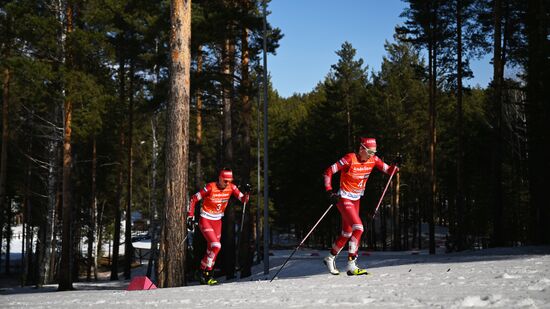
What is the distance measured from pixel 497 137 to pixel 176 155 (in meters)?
14.7

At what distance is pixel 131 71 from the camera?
26.4 m

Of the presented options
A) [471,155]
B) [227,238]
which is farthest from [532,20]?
[471,155]

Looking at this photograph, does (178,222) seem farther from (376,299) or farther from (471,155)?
(471,155)

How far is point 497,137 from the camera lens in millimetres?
19688

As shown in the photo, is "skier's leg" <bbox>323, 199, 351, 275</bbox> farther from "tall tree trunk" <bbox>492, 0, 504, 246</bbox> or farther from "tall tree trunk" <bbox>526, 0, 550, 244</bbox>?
"tall tree trunk" <bbox>492, 0, 504, 246</bbox>

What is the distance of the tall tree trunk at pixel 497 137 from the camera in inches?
754

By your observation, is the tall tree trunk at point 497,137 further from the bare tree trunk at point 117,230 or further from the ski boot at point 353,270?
the bare tree trunk at point 117,230

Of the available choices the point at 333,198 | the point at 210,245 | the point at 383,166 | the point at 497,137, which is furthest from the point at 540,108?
the point at 210,245

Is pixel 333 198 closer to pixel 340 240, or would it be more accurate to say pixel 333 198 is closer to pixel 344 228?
pixel 344 228

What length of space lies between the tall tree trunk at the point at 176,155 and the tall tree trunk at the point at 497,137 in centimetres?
1389

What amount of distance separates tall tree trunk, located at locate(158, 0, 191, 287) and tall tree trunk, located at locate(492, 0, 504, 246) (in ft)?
45.6

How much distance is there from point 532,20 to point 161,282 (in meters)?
17.7

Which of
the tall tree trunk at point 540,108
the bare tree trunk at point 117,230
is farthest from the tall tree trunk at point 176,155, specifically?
the bare tree trunk at point 117,230

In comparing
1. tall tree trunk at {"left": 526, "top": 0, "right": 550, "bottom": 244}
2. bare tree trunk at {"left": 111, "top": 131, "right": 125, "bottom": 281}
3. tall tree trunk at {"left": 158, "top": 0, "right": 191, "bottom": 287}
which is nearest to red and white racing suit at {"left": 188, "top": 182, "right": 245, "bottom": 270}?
tall tree trunk at {"left": 158, "top": 0, "right": 191, "bottom": 287}
